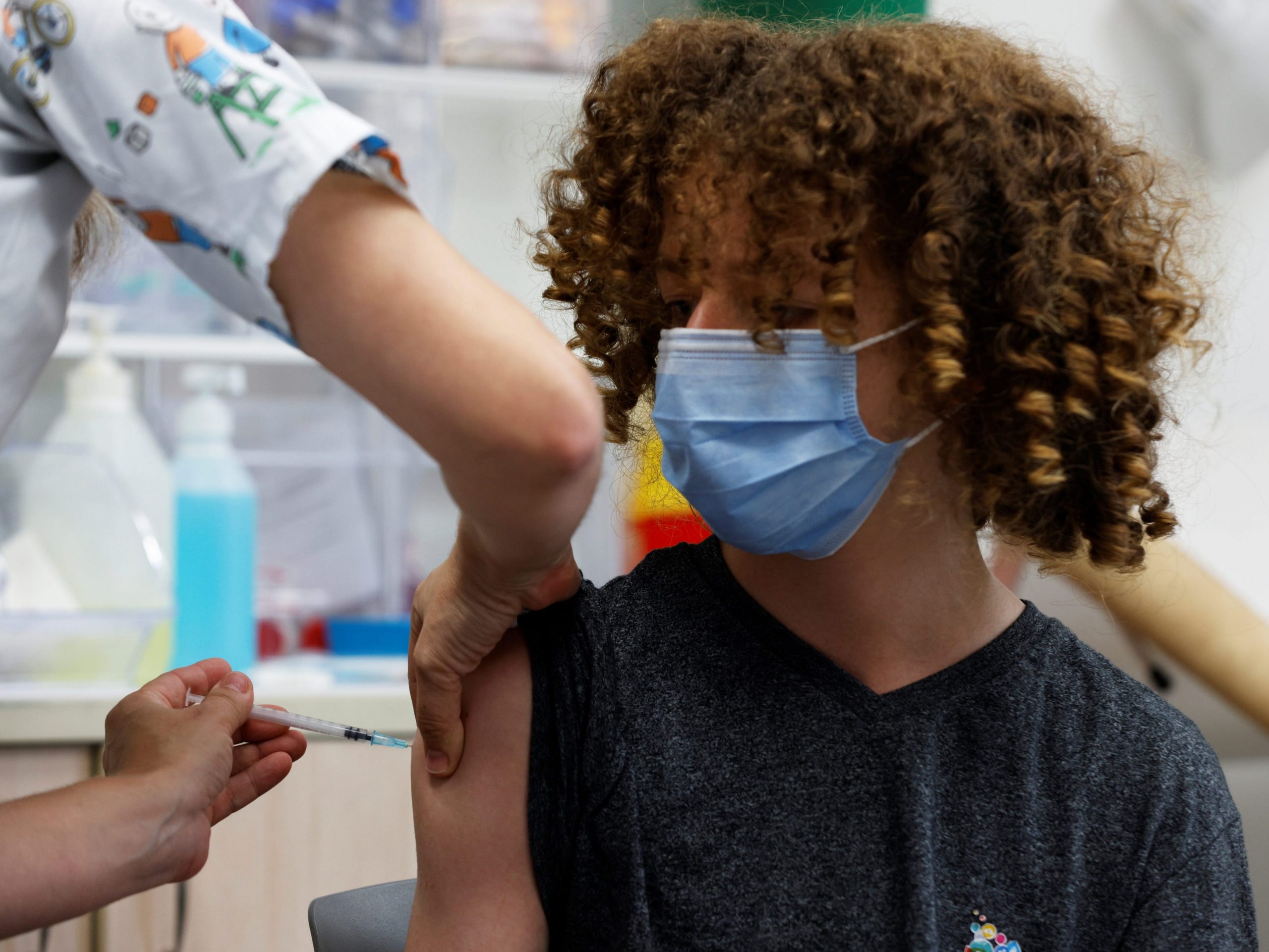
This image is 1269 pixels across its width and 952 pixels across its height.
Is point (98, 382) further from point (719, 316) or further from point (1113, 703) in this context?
point (1113, 703)

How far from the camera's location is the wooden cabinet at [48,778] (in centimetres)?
165

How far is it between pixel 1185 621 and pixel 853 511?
2.64ft

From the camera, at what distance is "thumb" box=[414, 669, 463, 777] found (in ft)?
3.12

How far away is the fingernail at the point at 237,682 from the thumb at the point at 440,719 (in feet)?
0.45

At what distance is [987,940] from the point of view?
0.97 meters

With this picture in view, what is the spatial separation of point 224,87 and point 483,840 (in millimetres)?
668

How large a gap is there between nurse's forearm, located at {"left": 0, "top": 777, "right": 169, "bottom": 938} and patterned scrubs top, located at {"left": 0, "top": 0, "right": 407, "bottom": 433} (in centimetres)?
30

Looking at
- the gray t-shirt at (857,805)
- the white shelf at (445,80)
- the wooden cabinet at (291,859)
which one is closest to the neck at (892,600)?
the gray t-shirt at (857,805)

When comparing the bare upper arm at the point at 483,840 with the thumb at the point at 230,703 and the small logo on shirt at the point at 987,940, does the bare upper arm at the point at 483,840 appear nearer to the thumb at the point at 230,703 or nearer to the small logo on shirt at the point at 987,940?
the thumb at the point at 230,703

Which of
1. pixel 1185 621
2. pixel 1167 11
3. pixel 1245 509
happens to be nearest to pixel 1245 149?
pixel 1167 11

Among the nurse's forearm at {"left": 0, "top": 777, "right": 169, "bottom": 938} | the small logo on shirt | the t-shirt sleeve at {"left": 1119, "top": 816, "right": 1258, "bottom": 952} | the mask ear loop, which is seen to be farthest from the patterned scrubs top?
the t-shirt sleeve at {"left": 1119, "top": 816, "right": 1258, "bottom": 952}

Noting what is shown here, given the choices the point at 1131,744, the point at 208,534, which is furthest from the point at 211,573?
the point at 1131,744

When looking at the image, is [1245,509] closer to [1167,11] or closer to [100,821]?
[1167,11]

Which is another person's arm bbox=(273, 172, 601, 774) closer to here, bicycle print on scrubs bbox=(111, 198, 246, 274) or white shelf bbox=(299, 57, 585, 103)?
bicycle print on scrubs bbox=(111, 198, 246, 274)
